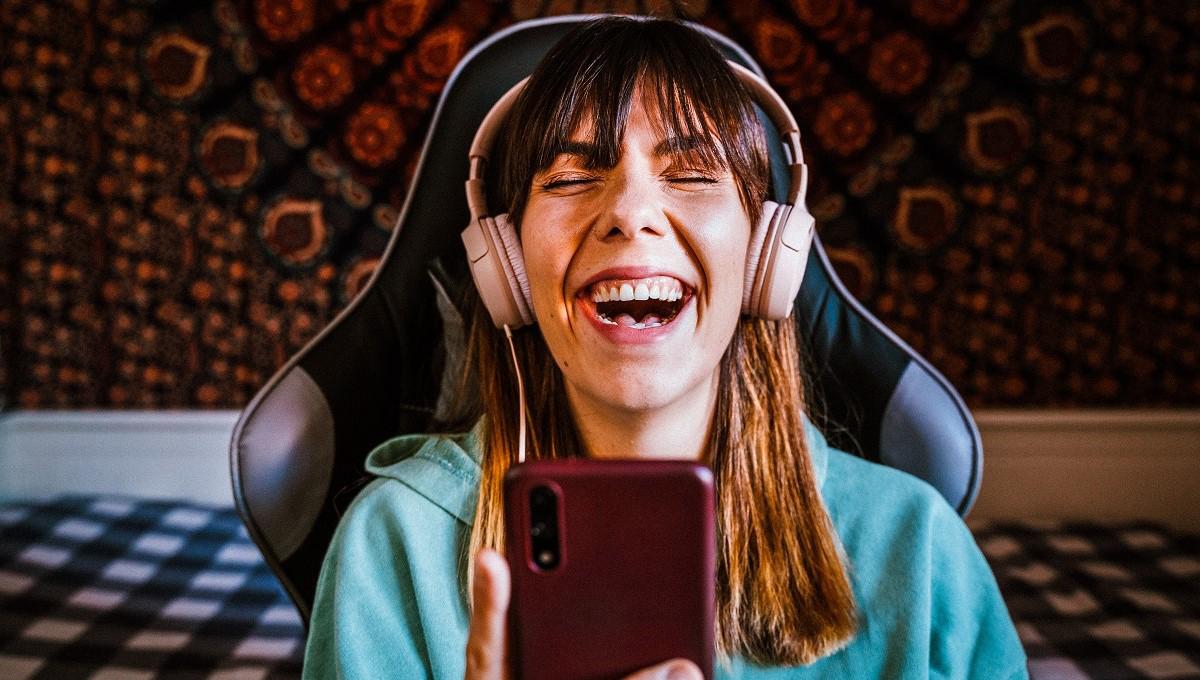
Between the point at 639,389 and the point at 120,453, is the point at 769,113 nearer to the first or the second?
the point at 639,389

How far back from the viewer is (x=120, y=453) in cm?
198

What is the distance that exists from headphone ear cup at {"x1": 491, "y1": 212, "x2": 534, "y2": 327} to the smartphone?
0.23 m

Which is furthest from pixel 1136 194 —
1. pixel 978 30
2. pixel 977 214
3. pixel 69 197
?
pixel 69 197

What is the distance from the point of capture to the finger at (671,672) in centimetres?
51

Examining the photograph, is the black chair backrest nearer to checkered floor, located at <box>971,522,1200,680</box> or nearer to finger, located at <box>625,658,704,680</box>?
finger, located at <box>625,658,704,680</box>

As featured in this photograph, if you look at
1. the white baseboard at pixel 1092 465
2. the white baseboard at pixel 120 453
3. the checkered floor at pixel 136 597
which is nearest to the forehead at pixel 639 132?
the checkered floor at pixel 136 597

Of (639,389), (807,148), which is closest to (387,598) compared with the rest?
(639,389)

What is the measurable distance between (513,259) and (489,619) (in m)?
0.31

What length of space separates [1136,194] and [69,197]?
2349 millimetres

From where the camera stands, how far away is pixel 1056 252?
1.79 meters

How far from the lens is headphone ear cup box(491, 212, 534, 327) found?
2.28 ft

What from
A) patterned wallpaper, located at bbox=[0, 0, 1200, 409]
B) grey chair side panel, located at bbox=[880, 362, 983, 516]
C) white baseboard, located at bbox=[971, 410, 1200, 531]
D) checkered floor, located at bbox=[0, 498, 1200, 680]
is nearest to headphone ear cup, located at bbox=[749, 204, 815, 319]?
grey chair side panel, located at bbox=[880, 362, 983, 516]

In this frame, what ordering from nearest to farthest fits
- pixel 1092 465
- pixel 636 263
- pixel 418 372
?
pixel 636 263 < pixel 418 372 < pixel 1092 465

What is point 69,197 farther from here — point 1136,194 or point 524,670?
point 1136,194
